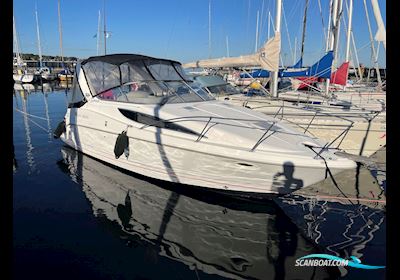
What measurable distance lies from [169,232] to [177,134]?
1.91 m

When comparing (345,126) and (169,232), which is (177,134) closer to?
(169,232)

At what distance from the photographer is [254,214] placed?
5.73 m

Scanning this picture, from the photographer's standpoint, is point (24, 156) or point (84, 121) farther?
point (24, 156)

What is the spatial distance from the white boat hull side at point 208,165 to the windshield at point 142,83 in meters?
0.91

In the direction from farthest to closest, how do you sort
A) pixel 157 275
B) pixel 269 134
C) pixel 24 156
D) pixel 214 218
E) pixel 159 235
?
pixel 24 156, pixel 269 134, pixel 214 218, pixel 159 235, pixel 157 275

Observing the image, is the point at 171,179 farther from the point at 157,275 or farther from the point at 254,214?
the point at 157,275

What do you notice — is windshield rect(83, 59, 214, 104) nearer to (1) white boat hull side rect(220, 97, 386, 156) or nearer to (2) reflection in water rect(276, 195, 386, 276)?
(1) white boat hull side rect(220, 97, 386, 156)

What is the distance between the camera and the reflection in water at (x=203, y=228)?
4277 mm

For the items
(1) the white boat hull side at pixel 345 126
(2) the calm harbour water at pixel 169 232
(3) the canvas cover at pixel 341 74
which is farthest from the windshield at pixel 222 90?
(2) the calm harbour water at pixel 169 232

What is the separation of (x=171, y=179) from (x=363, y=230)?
369 cm

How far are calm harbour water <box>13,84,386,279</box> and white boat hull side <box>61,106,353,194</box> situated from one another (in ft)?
1.50

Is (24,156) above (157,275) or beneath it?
above

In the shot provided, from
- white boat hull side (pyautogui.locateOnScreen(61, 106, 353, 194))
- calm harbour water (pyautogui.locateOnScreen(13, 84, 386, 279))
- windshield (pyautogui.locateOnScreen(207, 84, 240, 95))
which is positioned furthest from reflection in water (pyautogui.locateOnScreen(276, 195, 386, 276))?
windshield (pyautogui.locateOnScreen(207, 84, 240, 95))
